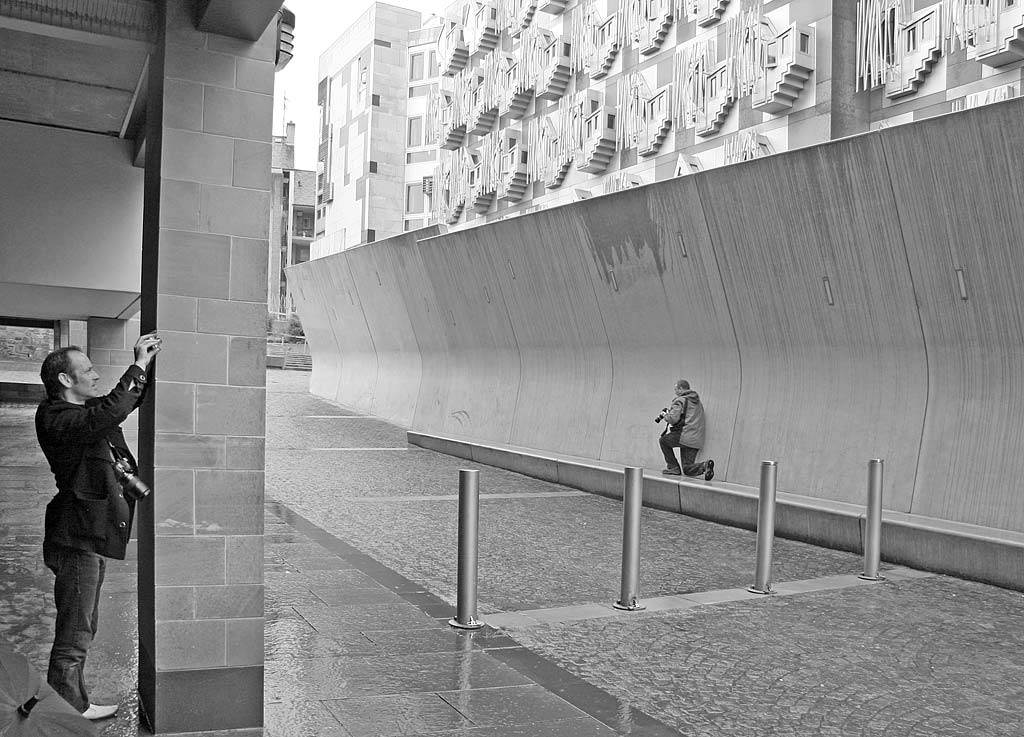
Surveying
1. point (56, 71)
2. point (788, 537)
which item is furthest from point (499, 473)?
point (56, 71)

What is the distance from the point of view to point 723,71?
1633 centimetres

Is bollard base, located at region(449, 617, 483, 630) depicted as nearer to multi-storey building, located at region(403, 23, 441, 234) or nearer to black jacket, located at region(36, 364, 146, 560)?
black jacket, located at region(36, 364, 146, 560)

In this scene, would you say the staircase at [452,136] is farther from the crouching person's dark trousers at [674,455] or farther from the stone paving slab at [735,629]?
the stone paving slab at [735,629]

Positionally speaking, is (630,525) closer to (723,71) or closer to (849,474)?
(849,474)

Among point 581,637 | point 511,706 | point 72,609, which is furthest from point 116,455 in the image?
point 581,637

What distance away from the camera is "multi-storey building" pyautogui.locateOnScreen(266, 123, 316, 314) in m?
76.2

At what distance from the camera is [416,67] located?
139 feet

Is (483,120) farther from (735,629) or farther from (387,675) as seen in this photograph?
(387,675)

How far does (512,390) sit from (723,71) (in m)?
6.42

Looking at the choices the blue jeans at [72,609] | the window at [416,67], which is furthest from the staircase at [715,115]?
the window at [416,67]

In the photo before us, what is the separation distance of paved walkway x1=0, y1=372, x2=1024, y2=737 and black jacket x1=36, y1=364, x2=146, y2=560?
821 millimetres

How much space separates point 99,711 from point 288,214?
7644 centimetres

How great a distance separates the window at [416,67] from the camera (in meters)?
42.1

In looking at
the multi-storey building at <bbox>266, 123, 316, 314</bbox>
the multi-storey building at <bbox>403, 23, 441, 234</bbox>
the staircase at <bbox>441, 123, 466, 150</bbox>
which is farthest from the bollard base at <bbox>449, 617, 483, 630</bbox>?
the multi-storey building at <bbox>266, 123, 316, 314</bbox>
